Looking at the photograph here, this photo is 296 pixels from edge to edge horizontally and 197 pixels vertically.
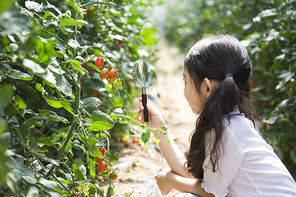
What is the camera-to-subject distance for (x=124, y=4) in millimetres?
1918

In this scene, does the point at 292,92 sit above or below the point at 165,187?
above

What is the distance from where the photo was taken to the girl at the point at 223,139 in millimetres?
A: 1008

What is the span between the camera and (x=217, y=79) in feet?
3.64

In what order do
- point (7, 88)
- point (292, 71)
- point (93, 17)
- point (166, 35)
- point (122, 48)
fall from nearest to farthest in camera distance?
1. point (7, 88)
2. point (93, 17)
3. point (292, 71)
4. point (122, 48)
5. point (166, 35)

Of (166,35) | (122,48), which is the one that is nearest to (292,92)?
(122,48)

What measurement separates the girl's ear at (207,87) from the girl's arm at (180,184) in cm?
37

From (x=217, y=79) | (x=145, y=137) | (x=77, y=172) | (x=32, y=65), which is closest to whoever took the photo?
(x=32, y=65)

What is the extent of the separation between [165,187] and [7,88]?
2.92ft

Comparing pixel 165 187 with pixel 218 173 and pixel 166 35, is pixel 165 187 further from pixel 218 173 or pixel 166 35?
pixel 166 35

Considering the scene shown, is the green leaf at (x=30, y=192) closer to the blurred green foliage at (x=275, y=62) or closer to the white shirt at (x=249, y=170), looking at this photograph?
the white shirt at (x=249, y=170)

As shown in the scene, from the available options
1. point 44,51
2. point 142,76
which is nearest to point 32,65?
point 44,51

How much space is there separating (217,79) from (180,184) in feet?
1.53

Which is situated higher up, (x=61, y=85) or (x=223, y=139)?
(x=61, y=85)

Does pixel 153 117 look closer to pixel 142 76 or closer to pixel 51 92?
pixel 142 76
